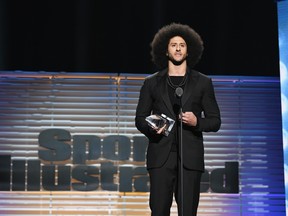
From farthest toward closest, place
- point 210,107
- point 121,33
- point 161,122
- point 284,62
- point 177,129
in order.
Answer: point 121,33
point 284,62
point 210,107
point 177,129
point 161,122

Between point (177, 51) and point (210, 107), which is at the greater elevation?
point (177, 51)

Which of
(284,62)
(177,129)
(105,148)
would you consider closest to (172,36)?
(177,129)

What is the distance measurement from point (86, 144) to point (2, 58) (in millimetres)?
1183

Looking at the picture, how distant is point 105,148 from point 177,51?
208 centimetres

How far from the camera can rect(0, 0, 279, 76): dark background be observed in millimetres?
5246

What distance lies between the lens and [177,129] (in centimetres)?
304

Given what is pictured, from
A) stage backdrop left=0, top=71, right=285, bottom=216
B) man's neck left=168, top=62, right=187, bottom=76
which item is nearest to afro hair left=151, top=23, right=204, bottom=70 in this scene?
man's neck left=168, top=62, right=187, bottom=76

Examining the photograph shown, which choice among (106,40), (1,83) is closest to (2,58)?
(1,83)

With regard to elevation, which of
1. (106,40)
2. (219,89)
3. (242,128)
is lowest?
(242,128)

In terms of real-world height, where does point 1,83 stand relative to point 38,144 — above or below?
above

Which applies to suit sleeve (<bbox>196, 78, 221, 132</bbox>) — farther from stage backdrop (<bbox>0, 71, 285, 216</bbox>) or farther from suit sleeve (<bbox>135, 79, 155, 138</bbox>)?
stage backdrop (<bbox>0, 71, 285, 216</bbox>)

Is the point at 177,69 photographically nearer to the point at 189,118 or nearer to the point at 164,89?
the point at 164,89

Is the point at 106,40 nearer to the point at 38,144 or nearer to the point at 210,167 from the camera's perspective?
the point at 38,144

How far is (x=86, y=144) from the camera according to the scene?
5.08m
